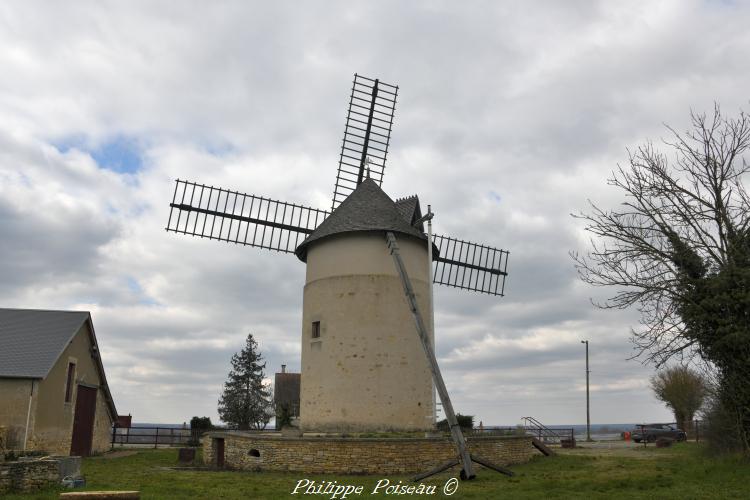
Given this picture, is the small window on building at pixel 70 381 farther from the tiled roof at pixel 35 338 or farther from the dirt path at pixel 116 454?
the dirt path at pixel 116 454

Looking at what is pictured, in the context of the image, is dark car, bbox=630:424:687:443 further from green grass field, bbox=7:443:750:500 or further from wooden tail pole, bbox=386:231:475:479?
wooden tail pole, bbox=386:231:475:479

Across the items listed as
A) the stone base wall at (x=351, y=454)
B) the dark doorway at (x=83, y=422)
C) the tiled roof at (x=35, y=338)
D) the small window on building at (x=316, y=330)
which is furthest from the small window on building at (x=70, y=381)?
the small window on building at (x=316, y=330)

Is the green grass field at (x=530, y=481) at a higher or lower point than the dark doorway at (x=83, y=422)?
higher

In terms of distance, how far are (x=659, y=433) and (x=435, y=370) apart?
2318 cm

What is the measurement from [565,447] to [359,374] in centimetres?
1522

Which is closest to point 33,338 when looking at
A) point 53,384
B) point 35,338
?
point 35,338

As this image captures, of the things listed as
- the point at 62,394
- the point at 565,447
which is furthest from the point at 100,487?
the point at 565,447

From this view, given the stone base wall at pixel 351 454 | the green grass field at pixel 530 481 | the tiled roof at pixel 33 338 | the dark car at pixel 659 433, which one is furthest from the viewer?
the dark car at pixel 659 433

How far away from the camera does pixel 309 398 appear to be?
757 inches

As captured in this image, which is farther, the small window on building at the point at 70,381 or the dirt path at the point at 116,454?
the dirt path at the point at 116,454

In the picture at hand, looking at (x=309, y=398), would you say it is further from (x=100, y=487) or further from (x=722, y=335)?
(x=722, y=335)

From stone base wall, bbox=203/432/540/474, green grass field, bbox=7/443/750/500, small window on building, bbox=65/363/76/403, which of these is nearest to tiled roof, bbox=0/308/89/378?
small window on building, bbox=65/363/76/403

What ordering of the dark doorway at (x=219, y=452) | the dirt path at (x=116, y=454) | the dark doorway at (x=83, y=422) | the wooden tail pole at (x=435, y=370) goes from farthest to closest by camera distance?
1. the dirt path at (x=116, y=454)
2. the dark doorway at (x=83, y=422)
3. the dark doorway at (x=219, y=452)
4. the wooden tail pole at (x=435, y=370)

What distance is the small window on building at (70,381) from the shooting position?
21578 mm
